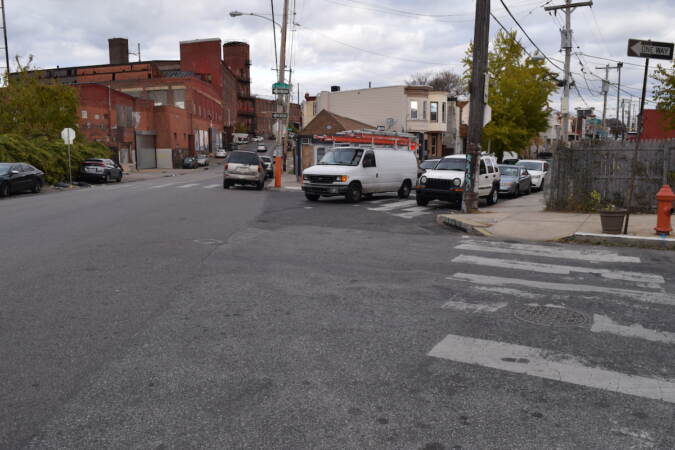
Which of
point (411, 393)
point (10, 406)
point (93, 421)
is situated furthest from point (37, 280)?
point (411, 393)

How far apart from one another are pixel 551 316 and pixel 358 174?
1497cm

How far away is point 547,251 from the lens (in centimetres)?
1032

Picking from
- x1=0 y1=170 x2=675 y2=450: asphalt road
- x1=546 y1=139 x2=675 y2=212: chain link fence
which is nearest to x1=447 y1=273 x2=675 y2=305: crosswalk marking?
x1=0 y1=170 x2=675 y2=450: asphalt road

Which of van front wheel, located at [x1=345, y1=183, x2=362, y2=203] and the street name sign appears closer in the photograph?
van front wheel, located at [x1=345, y1=183, x2=362, y2=203]

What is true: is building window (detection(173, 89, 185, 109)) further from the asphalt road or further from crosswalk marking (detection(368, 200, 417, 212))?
the asphalt road

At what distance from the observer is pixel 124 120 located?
2256 inches

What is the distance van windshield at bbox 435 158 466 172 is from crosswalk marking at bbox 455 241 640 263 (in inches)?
358

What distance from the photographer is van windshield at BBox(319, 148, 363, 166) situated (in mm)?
21094

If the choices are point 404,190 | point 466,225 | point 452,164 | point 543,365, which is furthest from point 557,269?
point 404,190

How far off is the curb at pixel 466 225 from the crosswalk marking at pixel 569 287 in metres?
4.85

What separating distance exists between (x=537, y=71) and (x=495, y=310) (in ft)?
122

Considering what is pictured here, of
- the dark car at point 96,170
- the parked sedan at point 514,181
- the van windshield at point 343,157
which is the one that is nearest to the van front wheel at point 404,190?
the van windshield at point 343,157

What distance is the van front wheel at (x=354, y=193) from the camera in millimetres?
20281

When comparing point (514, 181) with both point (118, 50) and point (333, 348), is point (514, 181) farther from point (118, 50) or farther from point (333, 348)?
point (118, 50)
